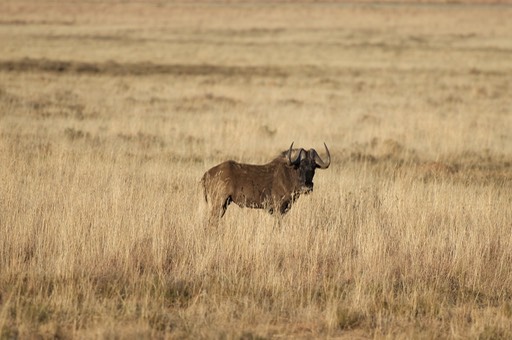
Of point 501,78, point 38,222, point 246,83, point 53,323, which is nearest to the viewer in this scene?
point 53,323

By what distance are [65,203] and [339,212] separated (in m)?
3.23

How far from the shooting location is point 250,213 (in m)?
10.4

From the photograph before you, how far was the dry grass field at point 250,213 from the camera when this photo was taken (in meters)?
7.16

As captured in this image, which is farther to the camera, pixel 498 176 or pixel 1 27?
pixel 1 27

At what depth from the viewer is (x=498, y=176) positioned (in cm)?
1527

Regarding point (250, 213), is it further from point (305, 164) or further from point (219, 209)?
point (305, 164)

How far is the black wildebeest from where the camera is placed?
10188 mm

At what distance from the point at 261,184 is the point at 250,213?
38 centimetres

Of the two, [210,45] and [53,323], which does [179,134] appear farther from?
[210,45]

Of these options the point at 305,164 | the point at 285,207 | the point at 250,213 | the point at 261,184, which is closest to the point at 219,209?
the point at 250,213

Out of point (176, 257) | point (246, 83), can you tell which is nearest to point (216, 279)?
point (176, 257)

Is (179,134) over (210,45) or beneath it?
beneath

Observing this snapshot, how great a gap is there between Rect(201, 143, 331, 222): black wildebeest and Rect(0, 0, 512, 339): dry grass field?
0.20 meters

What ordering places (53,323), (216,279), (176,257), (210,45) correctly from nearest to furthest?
(53,323) < (216,279) < (176,257) < (210,45)
